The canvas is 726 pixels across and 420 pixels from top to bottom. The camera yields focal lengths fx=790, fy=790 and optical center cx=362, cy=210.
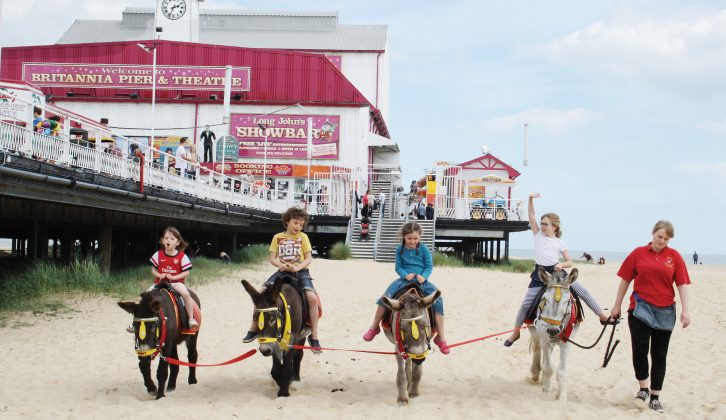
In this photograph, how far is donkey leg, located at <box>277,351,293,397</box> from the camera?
880 cm

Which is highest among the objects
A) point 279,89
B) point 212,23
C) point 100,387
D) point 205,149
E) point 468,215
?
point 212,23

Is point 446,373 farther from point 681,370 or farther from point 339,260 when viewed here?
point 339,260

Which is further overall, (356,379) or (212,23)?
(212,23)

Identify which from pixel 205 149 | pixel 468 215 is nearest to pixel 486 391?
pixel 468 215

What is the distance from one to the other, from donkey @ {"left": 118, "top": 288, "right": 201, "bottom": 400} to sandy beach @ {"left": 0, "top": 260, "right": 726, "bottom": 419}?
1.04 ft

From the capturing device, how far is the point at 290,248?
916 centimetres

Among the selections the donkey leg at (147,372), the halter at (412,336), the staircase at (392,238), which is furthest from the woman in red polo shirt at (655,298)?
the staircase at (392,238)

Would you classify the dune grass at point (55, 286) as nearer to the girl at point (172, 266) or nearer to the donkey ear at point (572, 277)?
the girl at point (172, 266)

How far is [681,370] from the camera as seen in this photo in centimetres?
1163

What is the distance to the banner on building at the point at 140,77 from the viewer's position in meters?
48.7

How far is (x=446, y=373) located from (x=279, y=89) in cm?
4084

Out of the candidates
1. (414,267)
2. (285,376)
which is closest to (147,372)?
(285,376)

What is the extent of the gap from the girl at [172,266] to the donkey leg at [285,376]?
3.81ft

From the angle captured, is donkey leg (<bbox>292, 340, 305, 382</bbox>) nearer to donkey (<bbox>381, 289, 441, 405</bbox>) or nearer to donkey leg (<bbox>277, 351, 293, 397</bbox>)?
donkey leg (<bbox>277, 351, 293, 397</bbox>)
